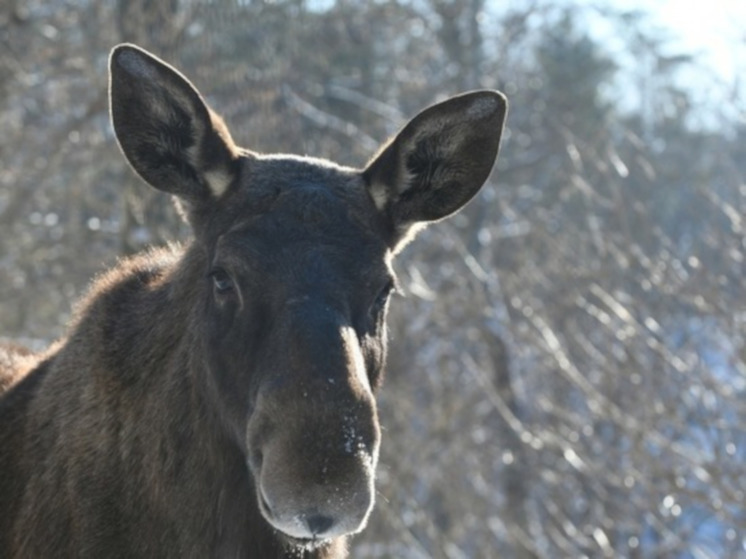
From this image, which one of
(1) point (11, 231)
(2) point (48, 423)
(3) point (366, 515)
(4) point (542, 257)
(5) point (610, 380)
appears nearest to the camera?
(3) point (366, 515)

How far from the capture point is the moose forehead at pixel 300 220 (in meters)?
4.66

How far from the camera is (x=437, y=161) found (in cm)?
545

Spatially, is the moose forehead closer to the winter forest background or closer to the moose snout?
the moose snout

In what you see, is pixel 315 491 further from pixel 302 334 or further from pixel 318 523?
pixel 302 334

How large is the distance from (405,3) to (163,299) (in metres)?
16.8

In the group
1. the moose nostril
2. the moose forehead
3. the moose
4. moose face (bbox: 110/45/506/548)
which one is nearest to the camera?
the moose nostril

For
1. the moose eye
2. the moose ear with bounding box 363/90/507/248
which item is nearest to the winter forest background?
the moose ear with bounding box 363/90/507/248

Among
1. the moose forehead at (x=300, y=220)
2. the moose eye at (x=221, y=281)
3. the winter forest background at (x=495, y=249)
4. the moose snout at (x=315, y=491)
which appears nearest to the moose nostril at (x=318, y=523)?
the moose snout at (x=315, y=491)

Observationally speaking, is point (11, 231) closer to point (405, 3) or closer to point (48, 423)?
point (405, 3)

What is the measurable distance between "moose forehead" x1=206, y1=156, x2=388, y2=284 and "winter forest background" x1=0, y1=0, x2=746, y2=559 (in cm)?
397

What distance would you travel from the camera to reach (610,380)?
11.7m

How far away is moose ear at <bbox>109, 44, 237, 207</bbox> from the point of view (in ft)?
16.5

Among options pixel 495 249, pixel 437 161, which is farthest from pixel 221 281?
pixel 495 249

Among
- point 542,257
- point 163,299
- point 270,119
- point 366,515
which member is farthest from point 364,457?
point 542,257
